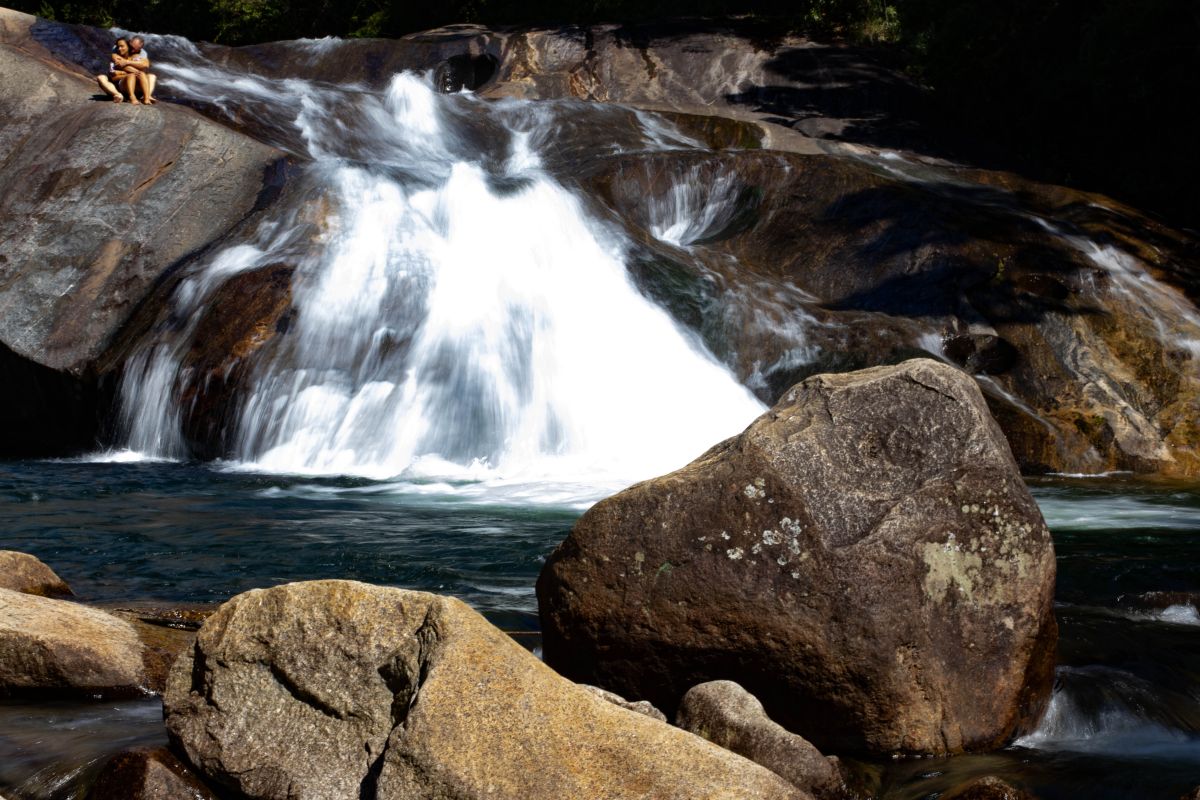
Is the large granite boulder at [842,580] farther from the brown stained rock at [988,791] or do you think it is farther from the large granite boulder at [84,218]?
the large granite boulder at [84,218]

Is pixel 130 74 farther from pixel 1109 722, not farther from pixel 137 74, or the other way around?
pixel 1109 722

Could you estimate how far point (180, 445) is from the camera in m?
12.8

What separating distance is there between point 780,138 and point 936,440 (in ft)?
51.8

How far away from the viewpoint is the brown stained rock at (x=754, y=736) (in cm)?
448

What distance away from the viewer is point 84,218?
1477 centimetres

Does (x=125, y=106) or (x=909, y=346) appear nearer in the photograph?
(x=909, y=346)

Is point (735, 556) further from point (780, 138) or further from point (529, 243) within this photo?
point (780, 138)

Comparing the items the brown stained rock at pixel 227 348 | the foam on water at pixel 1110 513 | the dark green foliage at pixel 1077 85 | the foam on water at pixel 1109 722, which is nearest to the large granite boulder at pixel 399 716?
the foam on water at pixel 1109 722

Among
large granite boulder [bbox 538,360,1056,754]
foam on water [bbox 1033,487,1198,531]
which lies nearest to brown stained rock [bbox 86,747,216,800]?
large granite boulder [bbox 538,360,1056,754]

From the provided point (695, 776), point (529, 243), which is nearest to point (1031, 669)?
point (695, 776)

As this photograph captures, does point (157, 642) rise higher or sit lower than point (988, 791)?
higher

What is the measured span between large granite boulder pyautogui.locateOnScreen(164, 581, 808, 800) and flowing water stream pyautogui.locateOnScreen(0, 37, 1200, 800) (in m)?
0.51

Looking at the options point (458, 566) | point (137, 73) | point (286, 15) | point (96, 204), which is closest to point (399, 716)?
point (458, 566)

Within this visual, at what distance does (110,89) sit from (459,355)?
21.9ft
